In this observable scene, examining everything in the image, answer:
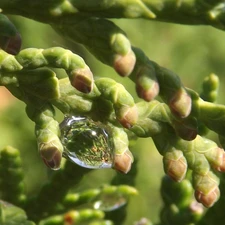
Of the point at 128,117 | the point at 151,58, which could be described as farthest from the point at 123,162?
the point at 151,58

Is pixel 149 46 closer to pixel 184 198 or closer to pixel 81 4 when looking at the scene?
pixel 184 198

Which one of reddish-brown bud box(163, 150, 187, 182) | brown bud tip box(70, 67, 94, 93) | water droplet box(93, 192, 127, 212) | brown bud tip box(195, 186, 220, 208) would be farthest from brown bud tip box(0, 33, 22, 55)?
water droplet box(93, 192, 127, 212)

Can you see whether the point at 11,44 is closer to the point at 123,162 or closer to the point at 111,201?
the point at 123,162

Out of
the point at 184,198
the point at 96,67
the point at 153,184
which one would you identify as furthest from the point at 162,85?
the point at 96,67

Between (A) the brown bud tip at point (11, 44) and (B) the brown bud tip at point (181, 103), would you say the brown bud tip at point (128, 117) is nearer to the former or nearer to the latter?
(B) the brown bud tip at point (181, 103)

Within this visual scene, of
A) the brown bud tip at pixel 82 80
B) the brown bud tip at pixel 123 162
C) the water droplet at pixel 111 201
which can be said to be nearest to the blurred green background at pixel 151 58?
the water droplet at pixel 111 201
